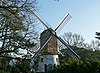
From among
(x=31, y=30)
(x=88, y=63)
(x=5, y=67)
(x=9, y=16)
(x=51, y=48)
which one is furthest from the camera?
(x=51, y=48)

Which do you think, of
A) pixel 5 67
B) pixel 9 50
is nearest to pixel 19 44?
pixel 9 50

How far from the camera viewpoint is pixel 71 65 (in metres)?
36.0

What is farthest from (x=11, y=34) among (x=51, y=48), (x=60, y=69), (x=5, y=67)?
(x=51, y=48)

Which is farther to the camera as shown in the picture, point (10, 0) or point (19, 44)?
point (19, 44)

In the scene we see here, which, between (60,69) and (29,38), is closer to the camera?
(29,38)

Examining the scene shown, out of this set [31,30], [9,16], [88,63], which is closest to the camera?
[9,16]

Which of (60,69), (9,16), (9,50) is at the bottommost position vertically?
(60,69)

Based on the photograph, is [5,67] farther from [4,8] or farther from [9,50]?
[4,8]

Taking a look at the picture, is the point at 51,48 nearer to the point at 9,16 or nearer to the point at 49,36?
the point at 49,36

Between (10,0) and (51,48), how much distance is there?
38461 millimetres

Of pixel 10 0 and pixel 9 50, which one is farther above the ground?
pixel 10 0

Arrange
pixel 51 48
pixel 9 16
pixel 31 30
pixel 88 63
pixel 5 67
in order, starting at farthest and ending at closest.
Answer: pixel 51 48
pixel 5 67
pixel 88 63
pixel 31 30
pixel 9 16

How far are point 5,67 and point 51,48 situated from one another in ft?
69.9

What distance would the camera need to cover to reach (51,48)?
5712cm
